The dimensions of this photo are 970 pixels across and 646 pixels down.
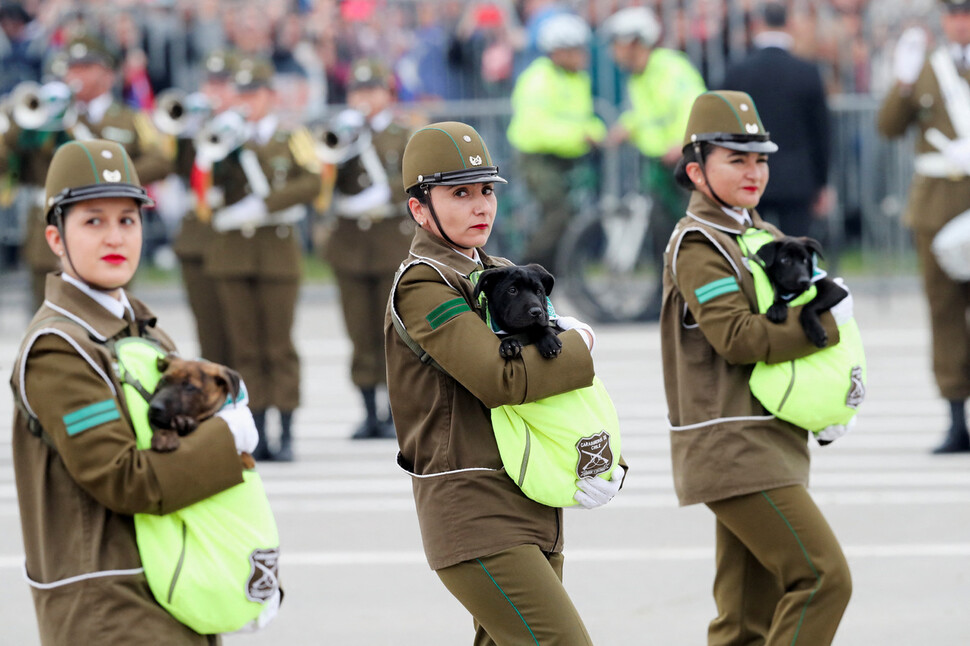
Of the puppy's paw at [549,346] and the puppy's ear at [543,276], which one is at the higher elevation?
the puppy's ear at [543,276]

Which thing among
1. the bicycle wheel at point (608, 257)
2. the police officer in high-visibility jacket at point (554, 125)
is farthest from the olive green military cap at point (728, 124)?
the bicycle wheel at point (608, 257)

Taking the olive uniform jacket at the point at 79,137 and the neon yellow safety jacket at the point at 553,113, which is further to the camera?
the neon yellow safety jacket at the point at 553,113

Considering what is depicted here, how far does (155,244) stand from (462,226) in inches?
490

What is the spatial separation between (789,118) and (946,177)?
2.18 m

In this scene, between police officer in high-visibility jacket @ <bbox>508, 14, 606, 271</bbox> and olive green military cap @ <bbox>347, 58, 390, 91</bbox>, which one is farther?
police officer in high-visibility jacket @ <bbox>508, 14, 606, 271</bbox>

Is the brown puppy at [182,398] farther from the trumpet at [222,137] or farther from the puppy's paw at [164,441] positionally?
the trumpet at [222,137]

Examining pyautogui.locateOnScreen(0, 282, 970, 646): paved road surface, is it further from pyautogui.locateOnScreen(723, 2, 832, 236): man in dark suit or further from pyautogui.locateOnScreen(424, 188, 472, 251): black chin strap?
pyautogui.locateOnScreen(424, 188, 472, 251): black chin strap

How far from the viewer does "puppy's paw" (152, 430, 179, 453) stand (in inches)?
135

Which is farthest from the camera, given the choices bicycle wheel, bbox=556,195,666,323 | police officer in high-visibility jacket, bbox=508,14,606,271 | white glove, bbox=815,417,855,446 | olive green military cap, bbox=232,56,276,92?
bicycle wheel, bbox=556,195,666,323

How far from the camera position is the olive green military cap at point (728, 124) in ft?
16.1

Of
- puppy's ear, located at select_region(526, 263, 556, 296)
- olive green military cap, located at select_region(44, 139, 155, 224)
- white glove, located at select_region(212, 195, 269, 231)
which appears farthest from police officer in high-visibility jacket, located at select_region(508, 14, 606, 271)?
olive green military cap, located at select_region(44, 139, 155, 224)

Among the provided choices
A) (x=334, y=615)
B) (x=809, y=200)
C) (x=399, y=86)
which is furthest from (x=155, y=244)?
(x=334, y=615)

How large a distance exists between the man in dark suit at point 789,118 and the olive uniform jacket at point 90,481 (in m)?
7.72

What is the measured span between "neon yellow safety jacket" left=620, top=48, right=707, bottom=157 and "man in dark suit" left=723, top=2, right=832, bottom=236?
71.7 inches
